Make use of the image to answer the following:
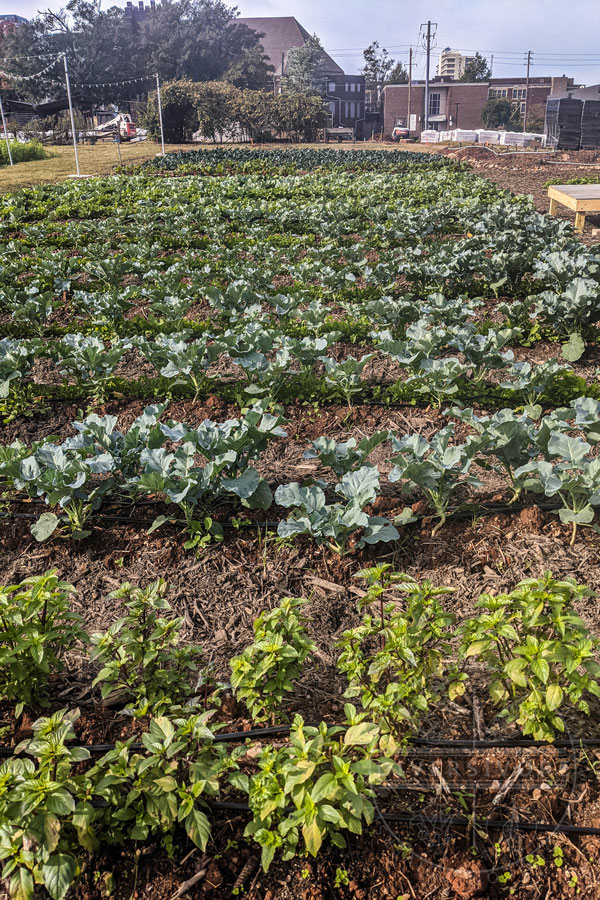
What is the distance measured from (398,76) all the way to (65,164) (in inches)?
2641

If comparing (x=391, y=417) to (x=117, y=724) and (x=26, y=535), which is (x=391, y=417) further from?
(x=117, y=724)

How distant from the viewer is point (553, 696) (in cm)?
195

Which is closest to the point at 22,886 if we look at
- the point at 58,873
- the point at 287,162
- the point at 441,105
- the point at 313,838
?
the point at 58,873

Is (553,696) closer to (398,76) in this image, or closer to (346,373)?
(346,373)

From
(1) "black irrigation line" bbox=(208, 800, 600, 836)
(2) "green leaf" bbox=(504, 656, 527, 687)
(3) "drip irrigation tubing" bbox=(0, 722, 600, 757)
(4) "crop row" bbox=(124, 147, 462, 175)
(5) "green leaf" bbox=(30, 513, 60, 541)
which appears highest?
(4) "crop row" bbox=(124, 147, 462, 175)

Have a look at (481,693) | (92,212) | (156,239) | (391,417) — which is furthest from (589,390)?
(92,212)

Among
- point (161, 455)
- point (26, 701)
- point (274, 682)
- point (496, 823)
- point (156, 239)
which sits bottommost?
point (496, 823)

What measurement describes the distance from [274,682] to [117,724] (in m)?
0.70

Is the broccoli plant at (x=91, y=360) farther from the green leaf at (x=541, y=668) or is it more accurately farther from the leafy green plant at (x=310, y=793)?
the green leaf at (x=541, y=668)

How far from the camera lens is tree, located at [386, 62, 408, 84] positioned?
7900 cm

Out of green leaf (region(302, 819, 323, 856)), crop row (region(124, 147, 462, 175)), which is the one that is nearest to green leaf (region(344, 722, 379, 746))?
green leaf (region(302, 819, 323, 856))

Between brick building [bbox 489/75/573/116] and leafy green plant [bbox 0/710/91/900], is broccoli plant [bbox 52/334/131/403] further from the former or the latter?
brick building [bbox 489/75/573/116]

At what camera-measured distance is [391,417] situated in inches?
188

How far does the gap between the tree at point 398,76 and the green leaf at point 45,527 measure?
89.3 metres
